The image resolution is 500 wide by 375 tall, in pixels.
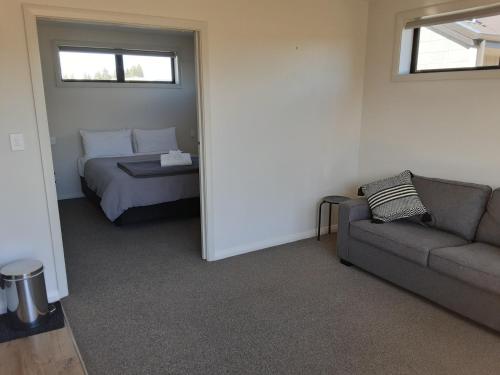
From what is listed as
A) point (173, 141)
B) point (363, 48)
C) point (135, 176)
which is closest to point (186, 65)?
point (173, 141)

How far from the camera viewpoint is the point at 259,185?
144 inches

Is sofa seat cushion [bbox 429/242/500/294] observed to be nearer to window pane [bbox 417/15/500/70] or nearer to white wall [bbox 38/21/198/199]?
→ window pane [bbox 417/15/500/70]

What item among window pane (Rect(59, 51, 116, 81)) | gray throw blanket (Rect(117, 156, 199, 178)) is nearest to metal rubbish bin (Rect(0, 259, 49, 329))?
gray throw blanket (Rect(117, 156, 199, 178))

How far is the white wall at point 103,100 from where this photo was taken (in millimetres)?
5438

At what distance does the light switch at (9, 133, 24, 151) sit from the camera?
2.48m

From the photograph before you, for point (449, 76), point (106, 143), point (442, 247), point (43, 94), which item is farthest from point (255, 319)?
point (106, 143)

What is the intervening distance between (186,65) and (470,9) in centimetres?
445

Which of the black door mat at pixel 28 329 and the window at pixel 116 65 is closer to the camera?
the black door mat at pixel 28 329

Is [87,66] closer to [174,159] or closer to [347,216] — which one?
[174,159]

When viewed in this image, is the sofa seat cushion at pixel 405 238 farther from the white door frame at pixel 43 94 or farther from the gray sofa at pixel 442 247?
the white door frame at pixel 43 94

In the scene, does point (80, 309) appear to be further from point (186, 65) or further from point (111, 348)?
point (186, 65)

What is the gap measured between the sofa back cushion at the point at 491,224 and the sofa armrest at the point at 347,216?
0.88 metres

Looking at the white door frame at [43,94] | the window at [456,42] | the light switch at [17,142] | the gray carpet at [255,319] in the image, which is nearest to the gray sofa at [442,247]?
the gray carpet at [255,319]

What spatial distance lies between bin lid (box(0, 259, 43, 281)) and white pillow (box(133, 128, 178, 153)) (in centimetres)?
356
